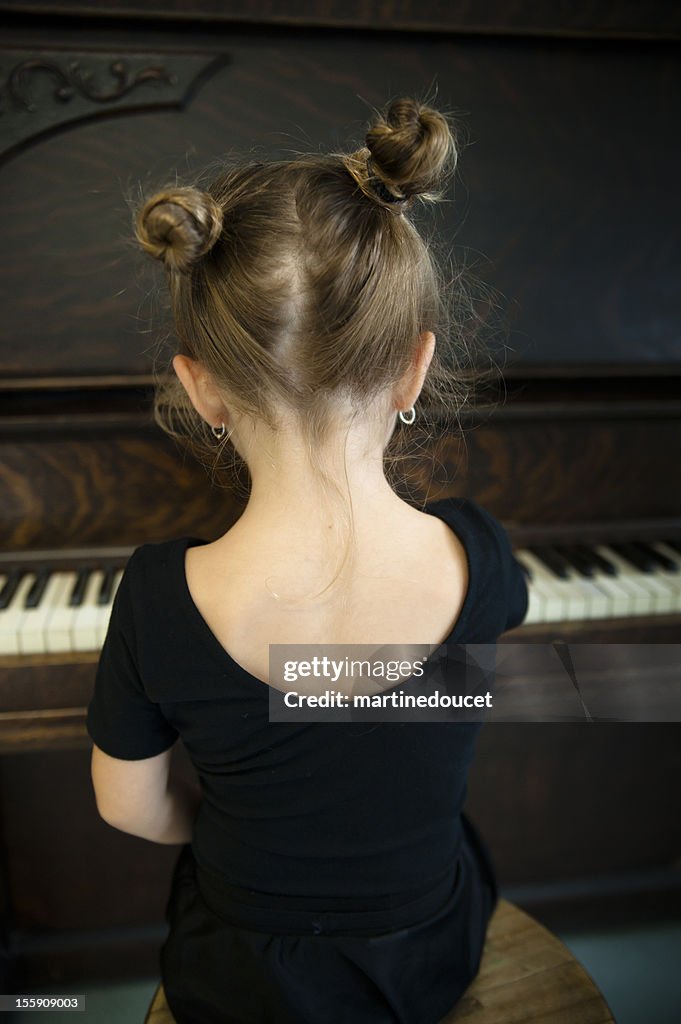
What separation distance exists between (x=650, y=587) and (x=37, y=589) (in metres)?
0.90

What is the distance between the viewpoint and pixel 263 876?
0.83 m

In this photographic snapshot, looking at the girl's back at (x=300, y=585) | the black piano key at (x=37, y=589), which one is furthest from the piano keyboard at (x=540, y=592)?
the girl's back at (x=300, y=585)

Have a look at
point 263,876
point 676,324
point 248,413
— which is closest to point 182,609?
point 248,413

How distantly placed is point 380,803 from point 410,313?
47 centimetres

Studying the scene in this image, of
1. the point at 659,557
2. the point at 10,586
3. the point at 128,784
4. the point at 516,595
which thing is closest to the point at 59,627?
the point at 10,586

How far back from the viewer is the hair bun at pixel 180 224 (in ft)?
2.04

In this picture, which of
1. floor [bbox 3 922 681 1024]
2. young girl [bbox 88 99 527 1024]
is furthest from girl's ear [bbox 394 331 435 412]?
floor [bbox 3 922 681 1024]

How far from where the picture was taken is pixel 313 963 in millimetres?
814

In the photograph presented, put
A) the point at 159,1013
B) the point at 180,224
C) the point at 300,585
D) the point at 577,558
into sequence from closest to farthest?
the point at 180,224
the point at 300,585
the point at 159,1013
the point at 577,558

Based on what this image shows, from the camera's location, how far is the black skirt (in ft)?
2.63

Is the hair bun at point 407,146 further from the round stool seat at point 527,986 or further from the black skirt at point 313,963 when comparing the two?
the round stool seat at point 527,986

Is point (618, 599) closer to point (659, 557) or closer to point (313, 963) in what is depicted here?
point (659, 557)

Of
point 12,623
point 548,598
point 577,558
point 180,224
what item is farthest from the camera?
point 577,558

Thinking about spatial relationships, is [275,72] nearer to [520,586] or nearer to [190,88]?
[190,88]
